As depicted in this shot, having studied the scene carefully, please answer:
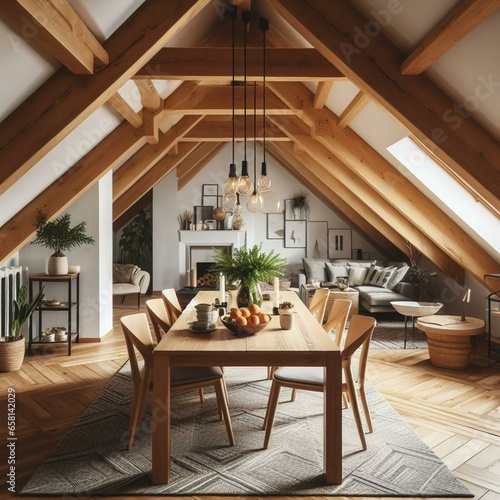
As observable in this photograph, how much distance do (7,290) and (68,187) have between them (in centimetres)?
127

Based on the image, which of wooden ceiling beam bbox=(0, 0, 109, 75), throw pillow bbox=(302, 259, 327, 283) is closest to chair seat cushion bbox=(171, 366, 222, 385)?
wooden ceiling beam bbox=(0, 0, 109, 75)

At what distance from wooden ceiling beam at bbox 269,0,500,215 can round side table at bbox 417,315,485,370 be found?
1781mm

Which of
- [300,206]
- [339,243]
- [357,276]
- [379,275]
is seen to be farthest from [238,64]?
[339,243]

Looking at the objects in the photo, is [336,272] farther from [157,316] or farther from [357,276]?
[157,316]

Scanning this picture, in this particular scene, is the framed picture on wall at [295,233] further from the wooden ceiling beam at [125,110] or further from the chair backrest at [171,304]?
the chair backrest at [171,304]

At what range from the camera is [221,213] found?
9.16 m

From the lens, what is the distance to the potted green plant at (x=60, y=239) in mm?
4758

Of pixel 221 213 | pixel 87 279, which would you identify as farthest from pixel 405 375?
pixel 221 213

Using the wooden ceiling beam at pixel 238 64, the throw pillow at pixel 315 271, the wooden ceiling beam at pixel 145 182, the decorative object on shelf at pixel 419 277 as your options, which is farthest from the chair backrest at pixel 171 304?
the throw pillow at pixel 315 271

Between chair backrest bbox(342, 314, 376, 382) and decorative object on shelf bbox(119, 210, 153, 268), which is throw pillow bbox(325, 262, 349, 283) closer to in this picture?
decorative object on shelf bbox(119, 210, 153, 268)

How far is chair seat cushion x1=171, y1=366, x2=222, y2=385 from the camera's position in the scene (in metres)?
2.74

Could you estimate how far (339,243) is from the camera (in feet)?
31.4

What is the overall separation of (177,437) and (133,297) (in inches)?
245

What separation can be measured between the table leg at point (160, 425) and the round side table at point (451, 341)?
9.55 ft
